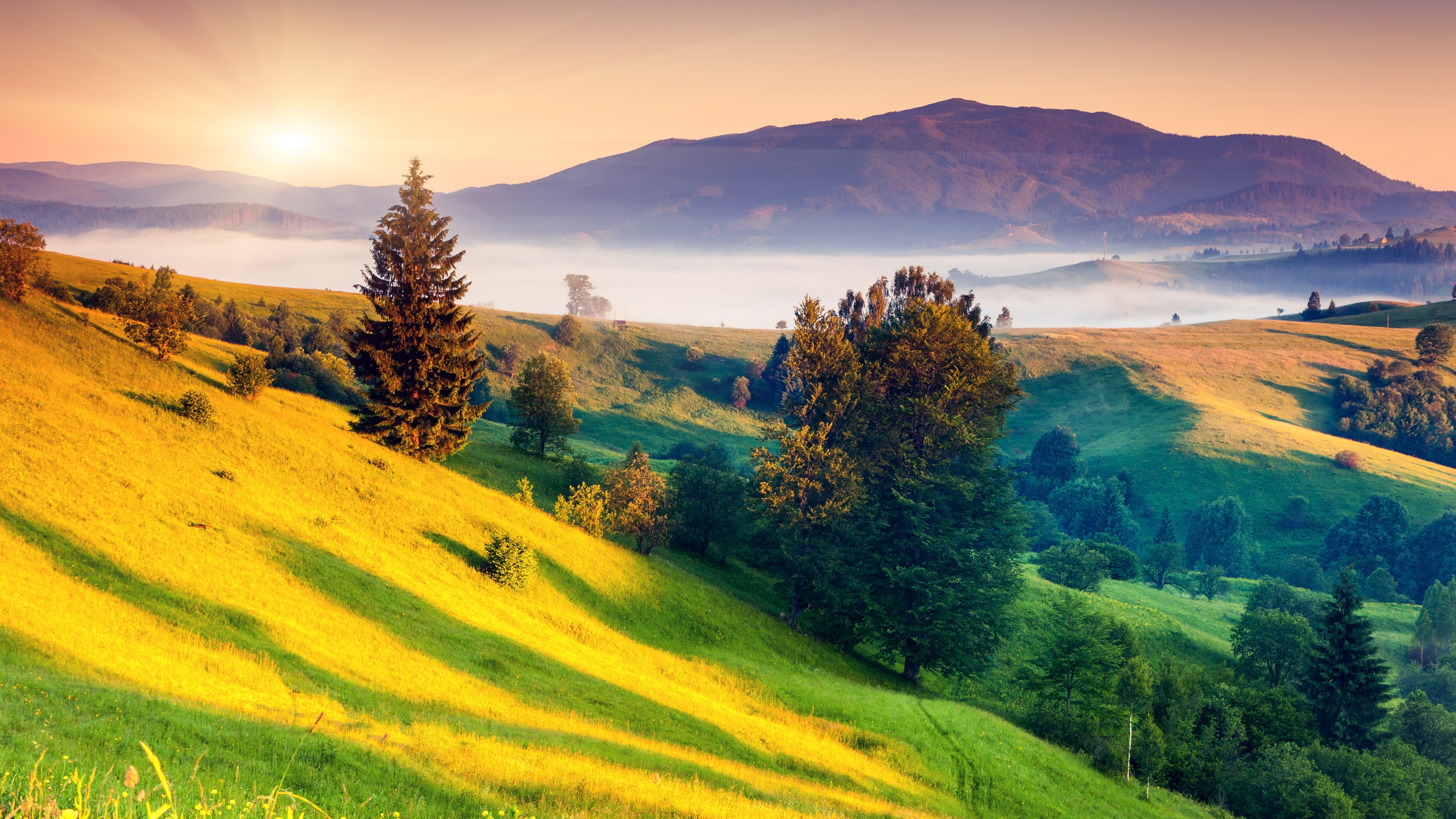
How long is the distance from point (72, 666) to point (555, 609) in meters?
23.4

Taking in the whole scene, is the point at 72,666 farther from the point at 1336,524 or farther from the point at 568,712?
the point at 1336,524

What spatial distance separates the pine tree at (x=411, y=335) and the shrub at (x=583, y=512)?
10.3 m

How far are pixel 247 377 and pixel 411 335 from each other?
10195 mm

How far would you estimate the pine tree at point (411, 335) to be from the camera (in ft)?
163

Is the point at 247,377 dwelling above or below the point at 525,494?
above

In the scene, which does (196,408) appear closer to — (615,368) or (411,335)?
(411,335)

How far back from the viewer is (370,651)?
25.9 meters

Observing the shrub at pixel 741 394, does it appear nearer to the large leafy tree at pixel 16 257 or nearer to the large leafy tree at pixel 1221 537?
the large leafy tree at pixel 1221 537

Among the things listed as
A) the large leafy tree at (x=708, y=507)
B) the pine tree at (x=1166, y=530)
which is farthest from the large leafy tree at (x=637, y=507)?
the pine tree at (x=1166, y=530)

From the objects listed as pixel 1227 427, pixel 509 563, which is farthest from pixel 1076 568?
pixel 1227 427

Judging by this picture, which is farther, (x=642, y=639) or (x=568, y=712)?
(x=642, y=639)

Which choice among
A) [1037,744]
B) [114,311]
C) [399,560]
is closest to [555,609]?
[399,560]

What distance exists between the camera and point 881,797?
26.3 m

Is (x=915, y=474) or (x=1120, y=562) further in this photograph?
(x=1120, y=562)
